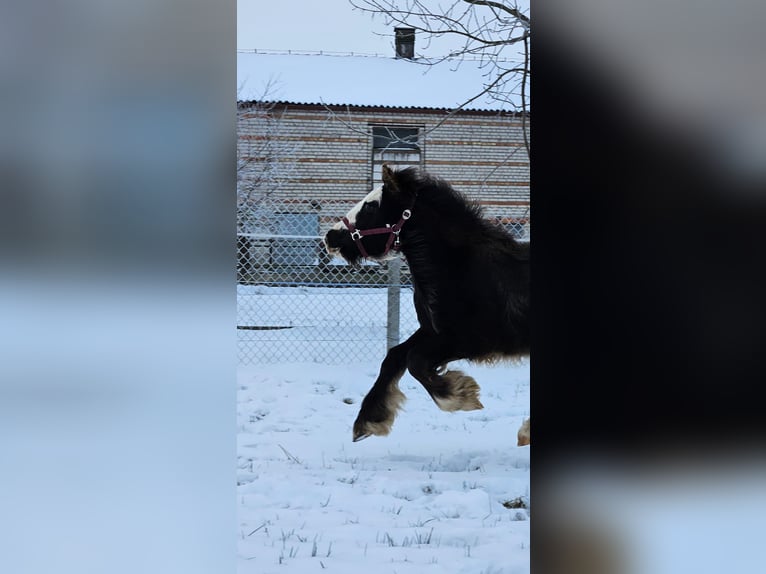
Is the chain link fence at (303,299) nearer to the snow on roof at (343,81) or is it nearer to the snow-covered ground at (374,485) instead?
the snow-covered ground at (374,485)

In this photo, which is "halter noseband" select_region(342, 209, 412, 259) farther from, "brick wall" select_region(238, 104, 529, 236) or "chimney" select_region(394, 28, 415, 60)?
"brick wall" select_region(238, 104, 529, 236)

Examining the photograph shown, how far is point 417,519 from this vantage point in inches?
112

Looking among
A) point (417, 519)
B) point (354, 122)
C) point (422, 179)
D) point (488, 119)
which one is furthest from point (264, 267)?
point (417, 519)

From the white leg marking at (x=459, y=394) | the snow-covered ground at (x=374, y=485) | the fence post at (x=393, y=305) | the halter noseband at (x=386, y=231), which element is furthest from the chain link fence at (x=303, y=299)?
the white leg marking at (x=459, y=394)

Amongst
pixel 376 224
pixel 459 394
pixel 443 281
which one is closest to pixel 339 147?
pixel 376 224

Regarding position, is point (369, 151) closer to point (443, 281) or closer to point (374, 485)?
point (443, 281)

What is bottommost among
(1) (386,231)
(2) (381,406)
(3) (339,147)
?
(2) (381,406)

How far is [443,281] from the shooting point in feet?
10.8

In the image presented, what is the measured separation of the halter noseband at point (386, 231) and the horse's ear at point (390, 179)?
13 centimetres

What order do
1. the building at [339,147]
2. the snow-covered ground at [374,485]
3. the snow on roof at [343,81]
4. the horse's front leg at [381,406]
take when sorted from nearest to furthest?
the snow-covered ground at [374,485] → the horse's front leg at [381,406] → the building at [339,147] → the snow on roof at [343,81]

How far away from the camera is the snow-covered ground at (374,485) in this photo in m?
2.35

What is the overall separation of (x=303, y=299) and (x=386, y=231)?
3698 mm
